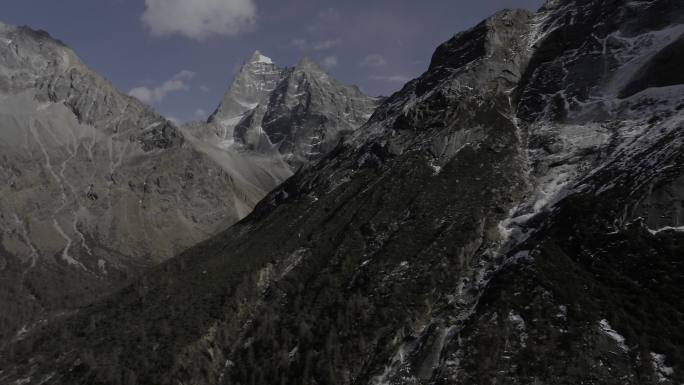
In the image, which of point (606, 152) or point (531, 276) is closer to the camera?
point (531, 276)

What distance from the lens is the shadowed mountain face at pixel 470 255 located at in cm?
4494

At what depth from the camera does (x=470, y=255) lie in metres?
60.9

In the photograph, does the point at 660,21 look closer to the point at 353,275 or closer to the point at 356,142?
the point at 356,142

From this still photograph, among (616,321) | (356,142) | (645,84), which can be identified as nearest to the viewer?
(616,321)

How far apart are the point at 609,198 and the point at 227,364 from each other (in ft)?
159

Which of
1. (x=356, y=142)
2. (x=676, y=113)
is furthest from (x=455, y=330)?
(x=356, y=142)

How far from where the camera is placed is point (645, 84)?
7912 centimetres

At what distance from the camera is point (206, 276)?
86375mm

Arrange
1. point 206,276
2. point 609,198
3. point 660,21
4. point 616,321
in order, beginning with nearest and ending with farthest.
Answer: point 616,321
point 609,198
point 206,276
point 660,21

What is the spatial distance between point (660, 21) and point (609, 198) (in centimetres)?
5627

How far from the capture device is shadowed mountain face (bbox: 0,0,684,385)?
1769 inches

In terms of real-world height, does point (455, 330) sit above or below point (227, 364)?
below

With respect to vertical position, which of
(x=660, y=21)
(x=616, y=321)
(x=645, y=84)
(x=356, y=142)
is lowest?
Result: (x=616, y=321)

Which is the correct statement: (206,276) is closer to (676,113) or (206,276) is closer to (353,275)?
(353,275)
